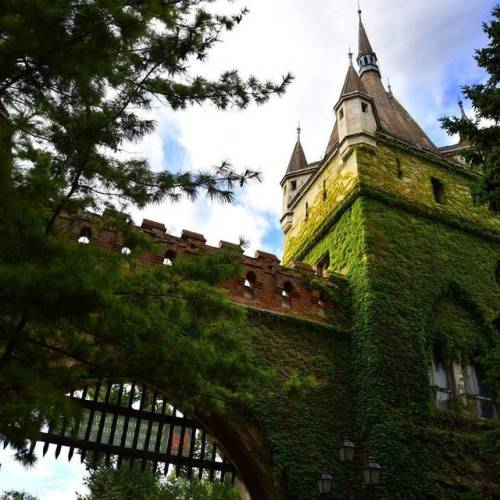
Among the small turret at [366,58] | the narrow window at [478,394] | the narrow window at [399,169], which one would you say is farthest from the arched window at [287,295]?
the small turret at [366,58]

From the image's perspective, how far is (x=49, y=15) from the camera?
155 inches

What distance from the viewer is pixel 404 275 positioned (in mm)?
10109

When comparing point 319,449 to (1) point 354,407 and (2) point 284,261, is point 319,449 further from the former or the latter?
(2) point 284,261

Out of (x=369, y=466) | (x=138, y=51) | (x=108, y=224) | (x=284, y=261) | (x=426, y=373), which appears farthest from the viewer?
(x=284, y=261)

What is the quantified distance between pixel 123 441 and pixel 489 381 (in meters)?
5.12

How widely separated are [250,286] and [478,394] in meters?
4.47

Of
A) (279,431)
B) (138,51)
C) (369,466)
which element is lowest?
(369,466)

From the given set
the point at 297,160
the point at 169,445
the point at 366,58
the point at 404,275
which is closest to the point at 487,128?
the point at 404,275

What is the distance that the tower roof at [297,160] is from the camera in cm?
1663

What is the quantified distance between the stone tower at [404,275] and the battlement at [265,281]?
0.73 metres

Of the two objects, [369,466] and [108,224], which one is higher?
[108,224]

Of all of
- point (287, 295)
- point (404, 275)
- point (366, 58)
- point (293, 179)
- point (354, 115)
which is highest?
point (366, 58)

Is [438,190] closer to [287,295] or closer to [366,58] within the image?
[287,295]

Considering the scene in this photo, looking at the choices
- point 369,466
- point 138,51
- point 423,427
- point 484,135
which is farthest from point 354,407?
point 138,51
